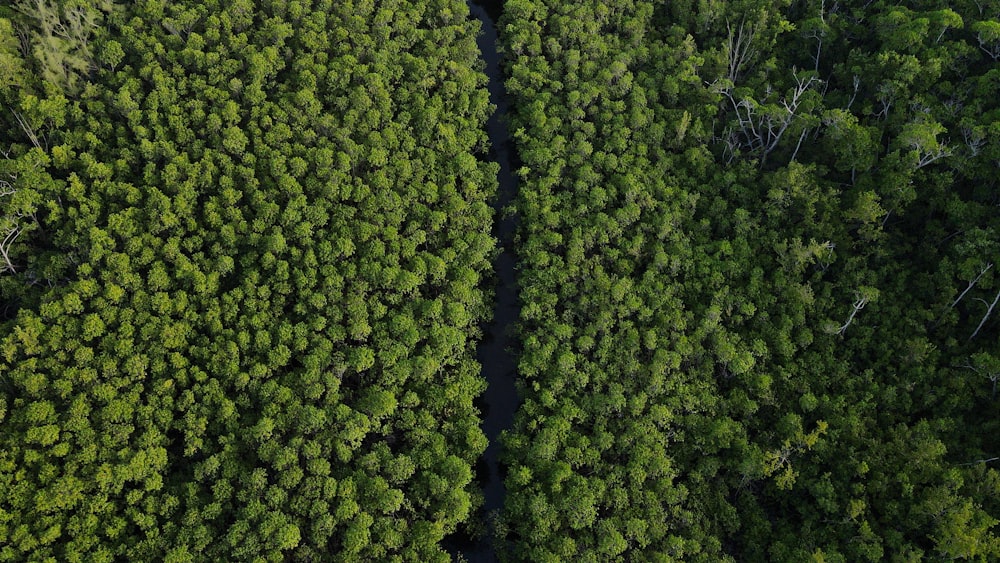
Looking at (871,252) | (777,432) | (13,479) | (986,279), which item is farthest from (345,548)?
(986,279)

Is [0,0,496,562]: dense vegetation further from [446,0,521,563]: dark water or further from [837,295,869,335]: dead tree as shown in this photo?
[837,295,869,335]: dead tree

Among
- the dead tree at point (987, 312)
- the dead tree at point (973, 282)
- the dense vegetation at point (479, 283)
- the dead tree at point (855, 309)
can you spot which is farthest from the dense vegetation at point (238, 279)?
the dead tree at point (987, 312)

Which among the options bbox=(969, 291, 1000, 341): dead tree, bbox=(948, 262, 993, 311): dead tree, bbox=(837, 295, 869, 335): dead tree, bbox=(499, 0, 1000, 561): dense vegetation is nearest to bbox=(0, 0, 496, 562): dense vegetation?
bbox=(499, 0, 1000, 561): dense vegetation

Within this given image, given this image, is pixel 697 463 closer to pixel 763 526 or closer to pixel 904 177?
pixel 763 526

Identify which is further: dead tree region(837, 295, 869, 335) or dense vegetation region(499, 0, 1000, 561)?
dead tree region(837, 295, 869, 335)

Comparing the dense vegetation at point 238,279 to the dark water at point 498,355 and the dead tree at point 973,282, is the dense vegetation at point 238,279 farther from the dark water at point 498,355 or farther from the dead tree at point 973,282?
the dead tree at point 973,282

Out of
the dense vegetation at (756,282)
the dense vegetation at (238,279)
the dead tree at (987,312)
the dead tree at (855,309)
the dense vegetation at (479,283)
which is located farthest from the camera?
the dead tree at (855,309)

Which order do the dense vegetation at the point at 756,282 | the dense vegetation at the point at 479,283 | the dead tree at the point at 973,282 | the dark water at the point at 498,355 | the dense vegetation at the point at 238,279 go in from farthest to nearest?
1. the dead tree at the point at 973,282
2. the dark water at the point at 498,355
3. the dense vegetation at the point at 756,282
4. the dense vegetation at the point at 479,283
5. the dense vegetation at the point at 238,279
